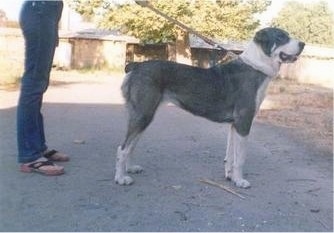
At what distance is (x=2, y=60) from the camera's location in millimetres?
19797

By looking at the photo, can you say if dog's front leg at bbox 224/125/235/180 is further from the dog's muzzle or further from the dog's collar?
the dog's muzzle

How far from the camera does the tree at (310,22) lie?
3541cm

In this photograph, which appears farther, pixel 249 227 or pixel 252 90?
pixel 252 90

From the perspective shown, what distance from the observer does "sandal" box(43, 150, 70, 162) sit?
5.87 metres

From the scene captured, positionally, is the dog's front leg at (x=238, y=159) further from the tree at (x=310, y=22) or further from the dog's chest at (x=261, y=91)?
the tree at (x=310, y=22)

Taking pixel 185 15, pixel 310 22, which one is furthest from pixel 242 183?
pixel 310 22

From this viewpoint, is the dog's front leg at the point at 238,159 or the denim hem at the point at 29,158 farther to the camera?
the dog's front leg at the point at 238,159

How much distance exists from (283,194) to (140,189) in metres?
1.43

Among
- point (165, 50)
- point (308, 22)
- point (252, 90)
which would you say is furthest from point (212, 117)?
point (308, 22)

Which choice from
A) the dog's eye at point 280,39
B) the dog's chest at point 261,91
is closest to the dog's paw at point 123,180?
the dog's chest at point 261,91

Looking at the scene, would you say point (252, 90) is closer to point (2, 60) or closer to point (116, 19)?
point (2, 60)

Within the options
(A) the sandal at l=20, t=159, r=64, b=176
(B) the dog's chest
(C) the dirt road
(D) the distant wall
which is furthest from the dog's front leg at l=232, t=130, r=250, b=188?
(D) the distant wall

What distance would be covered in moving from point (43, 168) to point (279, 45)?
2739 millimetres

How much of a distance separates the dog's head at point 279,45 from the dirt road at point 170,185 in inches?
52.9
